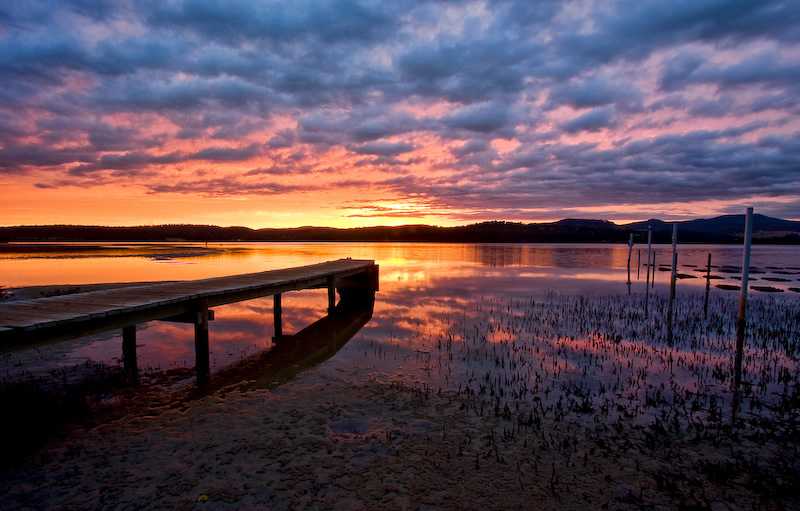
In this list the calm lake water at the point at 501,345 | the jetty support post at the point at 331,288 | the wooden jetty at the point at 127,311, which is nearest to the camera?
the wooden jetty at the point at 127,311

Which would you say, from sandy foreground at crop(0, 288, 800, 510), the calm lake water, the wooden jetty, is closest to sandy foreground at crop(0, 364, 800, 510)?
sandy foreground at crop(0, 288, 800, 510)

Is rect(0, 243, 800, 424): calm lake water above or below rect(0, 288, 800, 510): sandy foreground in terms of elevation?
below

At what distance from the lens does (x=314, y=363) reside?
11.1 meters

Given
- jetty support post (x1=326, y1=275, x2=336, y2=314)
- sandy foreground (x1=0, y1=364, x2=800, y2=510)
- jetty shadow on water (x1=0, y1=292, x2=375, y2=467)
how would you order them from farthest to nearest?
jetty support post (x1=326, y1=275, x2=336, y2=314) < jetty shadow on water (x1=0, y1=292, x2=375, y2=467) < sandy foreground (x1=0, y1=364, x2=800, y2=510)

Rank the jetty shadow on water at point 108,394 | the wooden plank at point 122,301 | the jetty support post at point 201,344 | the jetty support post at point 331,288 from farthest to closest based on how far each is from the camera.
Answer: the jetty support post at point 331,288
the jetty support post at point 201,344
the wooden plank at point 122,301
the jetty shadow on water at point 108,394

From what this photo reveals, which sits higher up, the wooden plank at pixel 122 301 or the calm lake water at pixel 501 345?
the wooden plank at pixel 122 301

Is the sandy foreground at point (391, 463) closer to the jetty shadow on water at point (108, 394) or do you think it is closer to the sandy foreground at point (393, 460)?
the sandy foreground at point (393, 460)

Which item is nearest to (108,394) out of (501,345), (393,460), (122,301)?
(122,301)

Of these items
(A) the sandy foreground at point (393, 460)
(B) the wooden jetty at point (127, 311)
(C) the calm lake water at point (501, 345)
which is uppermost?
(B) the wooden jetty at point (127, 311)

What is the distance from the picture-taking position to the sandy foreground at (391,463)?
16.5ft

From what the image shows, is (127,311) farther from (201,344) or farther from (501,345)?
(501,345)

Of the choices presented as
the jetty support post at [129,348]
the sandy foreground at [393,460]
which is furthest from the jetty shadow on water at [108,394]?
the jetty support post at [129,348]

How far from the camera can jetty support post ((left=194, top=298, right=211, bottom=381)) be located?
1022cm

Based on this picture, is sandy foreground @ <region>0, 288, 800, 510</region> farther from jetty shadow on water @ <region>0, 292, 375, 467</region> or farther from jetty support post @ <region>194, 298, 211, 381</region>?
jetty support post @ <region>194, 298, 211, 381</region>
